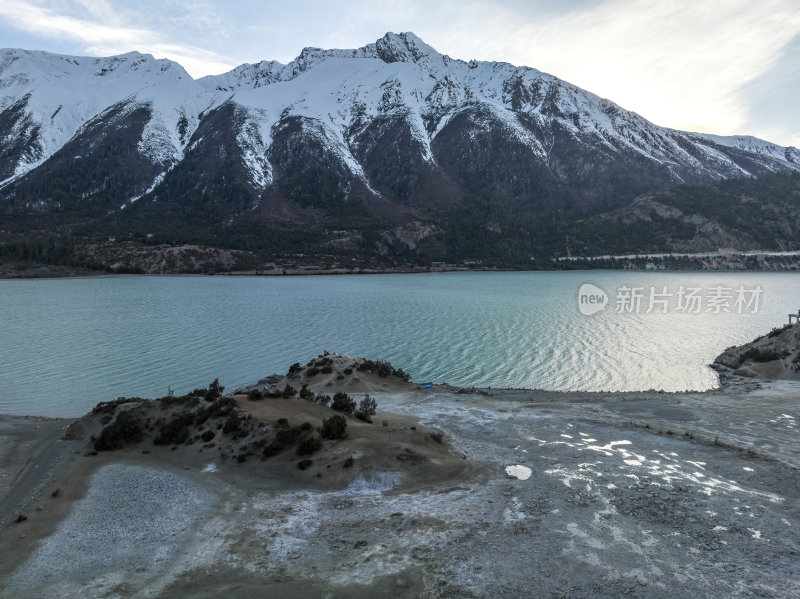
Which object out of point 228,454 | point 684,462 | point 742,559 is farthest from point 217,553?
point 684,462

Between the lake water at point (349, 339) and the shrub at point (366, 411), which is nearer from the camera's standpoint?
the shrub at point (366, 411)

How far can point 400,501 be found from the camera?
18578 millimetres

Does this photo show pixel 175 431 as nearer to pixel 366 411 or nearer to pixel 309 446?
pixel 309 446

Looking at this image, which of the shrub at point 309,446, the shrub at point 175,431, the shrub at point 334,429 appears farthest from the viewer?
the shrub at point 175,431

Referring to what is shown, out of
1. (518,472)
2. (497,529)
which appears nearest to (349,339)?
(518,472)

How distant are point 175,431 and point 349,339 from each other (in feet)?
113

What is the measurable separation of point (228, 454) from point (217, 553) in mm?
8400

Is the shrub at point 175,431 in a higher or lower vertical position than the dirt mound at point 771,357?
lower

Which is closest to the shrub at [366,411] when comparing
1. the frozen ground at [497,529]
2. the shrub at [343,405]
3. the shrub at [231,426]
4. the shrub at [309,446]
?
the shrub at [343,405]

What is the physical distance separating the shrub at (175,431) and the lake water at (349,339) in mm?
12945

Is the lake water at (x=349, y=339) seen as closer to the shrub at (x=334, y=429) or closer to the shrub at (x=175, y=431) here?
the shrub at (x=175, y=431)

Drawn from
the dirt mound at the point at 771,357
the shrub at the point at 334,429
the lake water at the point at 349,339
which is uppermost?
the dirt mound at the point at 771,357

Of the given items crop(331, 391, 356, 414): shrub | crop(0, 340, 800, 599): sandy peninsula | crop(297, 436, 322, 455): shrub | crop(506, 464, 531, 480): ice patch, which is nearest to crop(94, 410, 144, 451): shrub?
crop(0, 340, 800, 599): sandy peninsula

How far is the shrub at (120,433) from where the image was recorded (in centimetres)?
2486
